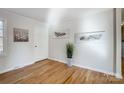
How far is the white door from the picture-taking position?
482cm

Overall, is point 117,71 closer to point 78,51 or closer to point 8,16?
point 78,51

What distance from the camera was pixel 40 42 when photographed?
5.11 metres

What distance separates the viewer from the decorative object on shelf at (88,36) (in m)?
3.37

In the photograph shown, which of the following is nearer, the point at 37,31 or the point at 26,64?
the point at 26,64

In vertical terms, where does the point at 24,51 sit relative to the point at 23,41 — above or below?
below

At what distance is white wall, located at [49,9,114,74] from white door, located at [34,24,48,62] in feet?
3.88

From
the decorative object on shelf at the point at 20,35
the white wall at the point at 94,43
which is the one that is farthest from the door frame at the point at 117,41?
the decorative object on shelf at the point at 20,35

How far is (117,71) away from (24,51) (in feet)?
11.8

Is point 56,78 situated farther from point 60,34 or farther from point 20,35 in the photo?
point 60,34

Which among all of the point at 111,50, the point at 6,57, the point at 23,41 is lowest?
the point at 6,57

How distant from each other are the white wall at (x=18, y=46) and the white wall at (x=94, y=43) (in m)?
1.45
